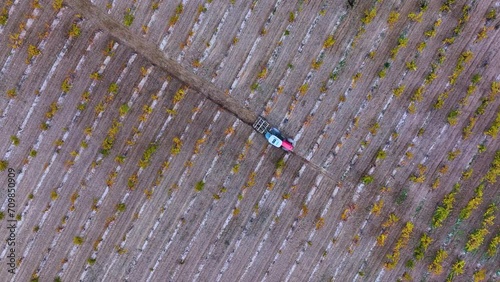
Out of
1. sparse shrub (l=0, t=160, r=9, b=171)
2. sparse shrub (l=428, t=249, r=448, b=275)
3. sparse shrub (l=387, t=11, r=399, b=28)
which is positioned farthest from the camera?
sparse shrub (l=428, t=249, r=448, b=275)

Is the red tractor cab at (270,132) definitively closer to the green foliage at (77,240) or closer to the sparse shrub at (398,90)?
the sparse shrub at (398,90)

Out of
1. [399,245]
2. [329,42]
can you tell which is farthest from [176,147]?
[399,245]

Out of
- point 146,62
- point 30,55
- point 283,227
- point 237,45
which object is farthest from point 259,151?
point 30,55

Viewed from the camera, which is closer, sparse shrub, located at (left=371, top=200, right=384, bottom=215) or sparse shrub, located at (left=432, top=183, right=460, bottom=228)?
sparse shrub, located at (left=432, top=183, right=460, bottom=228)

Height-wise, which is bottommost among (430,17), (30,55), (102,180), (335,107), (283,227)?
(102,180)

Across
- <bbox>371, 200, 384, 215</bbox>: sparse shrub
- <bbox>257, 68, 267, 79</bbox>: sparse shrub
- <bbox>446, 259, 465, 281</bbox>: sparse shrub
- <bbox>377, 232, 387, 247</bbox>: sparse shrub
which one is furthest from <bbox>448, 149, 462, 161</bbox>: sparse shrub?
<bbox>257, 68, 267, 79</bbox>: sparse shrub

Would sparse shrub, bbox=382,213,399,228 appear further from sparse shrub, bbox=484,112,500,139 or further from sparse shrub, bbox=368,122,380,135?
sparse shrub, bbox=484,112,500,139

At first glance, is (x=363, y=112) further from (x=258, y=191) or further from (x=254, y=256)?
(x=254, y=256)

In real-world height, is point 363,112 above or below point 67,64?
above

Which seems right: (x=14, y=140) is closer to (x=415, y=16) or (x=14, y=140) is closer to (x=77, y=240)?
(x=77, y=240)
